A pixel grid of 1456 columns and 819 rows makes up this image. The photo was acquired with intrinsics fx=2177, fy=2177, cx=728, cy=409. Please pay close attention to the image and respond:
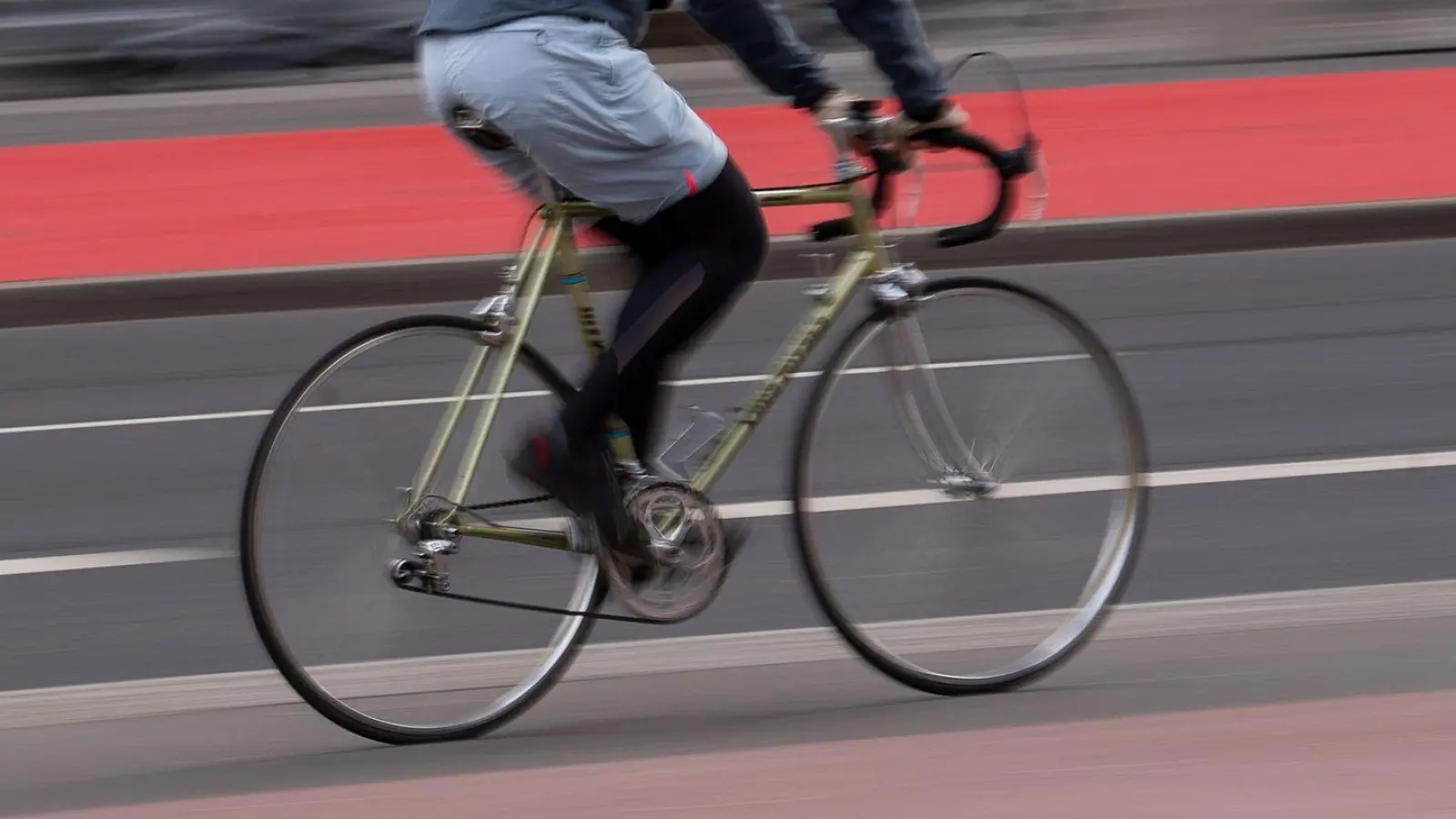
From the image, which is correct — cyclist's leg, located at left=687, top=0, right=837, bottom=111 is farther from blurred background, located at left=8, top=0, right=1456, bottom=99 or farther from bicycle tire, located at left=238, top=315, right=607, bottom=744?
blurred background, located at left=8, top=0, right=1456, bottom=99

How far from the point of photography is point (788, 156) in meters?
12.4

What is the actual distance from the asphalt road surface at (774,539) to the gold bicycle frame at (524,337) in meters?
0.06

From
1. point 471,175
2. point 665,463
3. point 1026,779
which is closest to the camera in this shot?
point 1026,779

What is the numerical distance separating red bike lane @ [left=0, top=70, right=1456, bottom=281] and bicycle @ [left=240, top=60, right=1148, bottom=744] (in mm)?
4433

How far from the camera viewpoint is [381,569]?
3.91m

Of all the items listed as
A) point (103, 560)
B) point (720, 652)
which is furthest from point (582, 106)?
point (103, 560)

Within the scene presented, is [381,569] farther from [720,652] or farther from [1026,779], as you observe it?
[1026,779]

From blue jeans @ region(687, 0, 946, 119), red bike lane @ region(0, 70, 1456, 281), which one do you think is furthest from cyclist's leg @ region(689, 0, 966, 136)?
red bike lane @ region(0, 70, 1456, 281)

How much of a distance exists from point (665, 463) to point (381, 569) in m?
0.55

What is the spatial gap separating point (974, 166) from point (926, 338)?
1.15 ft

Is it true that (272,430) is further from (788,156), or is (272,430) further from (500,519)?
(788,156)

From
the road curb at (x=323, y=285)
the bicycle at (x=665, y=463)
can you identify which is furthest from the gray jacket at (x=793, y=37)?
the road curb at (x=323, y=285)

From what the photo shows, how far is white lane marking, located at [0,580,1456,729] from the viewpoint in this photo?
4.07m

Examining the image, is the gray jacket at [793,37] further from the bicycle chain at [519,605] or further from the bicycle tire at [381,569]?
the bicycle chain at [519,605]
